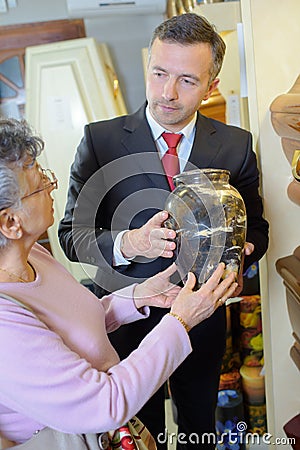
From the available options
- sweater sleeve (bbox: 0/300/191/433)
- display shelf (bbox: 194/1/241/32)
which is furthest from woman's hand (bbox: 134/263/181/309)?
display shelf (bbox: 194/1/241/32)

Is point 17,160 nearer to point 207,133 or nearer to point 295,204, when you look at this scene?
point 207,133

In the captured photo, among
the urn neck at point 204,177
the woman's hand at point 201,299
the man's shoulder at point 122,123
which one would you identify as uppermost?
the man's shoulder at point 122,123

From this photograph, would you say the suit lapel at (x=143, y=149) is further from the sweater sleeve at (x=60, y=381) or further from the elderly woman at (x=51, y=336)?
the sweater sleeve at (x=60, y=381)

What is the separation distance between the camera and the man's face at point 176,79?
115 centimetres

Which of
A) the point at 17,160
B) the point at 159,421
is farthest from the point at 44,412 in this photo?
the point at 159,421

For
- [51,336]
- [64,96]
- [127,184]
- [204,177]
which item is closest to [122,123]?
[127,184]

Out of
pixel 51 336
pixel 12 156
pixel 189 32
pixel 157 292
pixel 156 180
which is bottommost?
pixel 157 292

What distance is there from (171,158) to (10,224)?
1.59 ft

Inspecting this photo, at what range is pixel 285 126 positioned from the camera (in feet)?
4.21

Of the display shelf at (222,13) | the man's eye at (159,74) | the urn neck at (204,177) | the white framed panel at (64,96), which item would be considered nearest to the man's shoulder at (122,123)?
the man's eye at (159,74)

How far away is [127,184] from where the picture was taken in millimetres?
1122

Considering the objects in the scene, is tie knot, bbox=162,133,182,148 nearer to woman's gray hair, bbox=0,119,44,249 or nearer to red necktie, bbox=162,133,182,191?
red necktie, bbox=162,133,182,191

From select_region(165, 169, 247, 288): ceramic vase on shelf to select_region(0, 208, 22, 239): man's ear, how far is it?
0.29 m

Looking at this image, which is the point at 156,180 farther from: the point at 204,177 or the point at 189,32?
the point at 189,32
